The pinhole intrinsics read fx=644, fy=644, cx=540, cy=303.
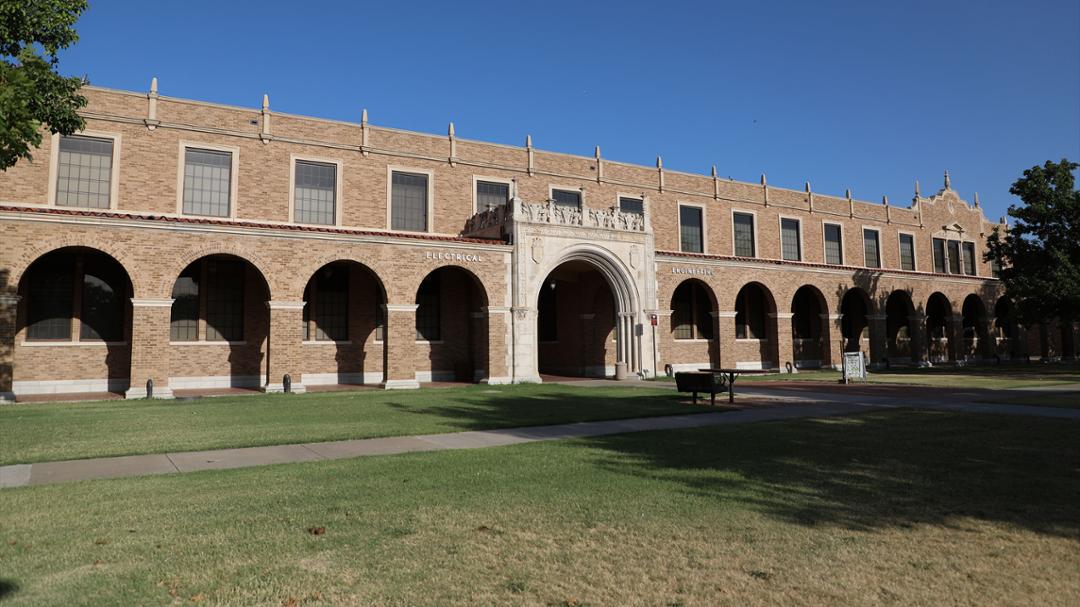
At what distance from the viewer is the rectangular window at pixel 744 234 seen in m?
37.8

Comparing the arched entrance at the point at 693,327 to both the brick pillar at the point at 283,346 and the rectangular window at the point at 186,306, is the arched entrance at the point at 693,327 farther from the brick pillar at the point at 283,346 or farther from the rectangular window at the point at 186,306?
the rectangular window at the point at 186,306

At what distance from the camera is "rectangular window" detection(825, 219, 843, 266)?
1623 inches

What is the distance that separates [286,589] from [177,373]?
2215 centimetres

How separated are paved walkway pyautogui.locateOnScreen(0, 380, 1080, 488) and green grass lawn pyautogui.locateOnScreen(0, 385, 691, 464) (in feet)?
1.83

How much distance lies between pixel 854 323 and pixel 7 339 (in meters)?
41.1

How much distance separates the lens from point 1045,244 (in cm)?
3488

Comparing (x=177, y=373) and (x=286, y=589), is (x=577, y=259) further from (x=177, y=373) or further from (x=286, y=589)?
(x=286, y=589)

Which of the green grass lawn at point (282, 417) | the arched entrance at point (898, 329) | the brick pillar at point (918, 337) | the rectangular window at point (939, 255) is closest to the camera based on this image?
the green grass lawn at point (282, 417)

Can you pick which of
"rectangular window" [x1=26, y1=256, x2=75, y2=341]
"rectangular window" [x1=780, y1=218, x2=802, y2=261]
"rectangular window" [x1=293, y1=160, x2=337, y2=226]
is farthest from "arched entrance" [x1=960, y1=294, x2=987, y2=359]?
"rectangular window" [x1=26, y1=256, x2=75, y2=341]

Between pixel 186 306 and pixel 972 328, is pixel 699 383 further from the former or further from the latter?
pixel 972 328

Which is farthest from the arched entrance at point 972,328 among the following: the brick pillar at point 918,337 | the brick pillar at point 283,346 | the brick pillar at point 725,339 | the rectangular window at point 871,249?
the brick pillar at point 283,346

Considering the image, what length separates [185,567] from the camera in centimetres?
466

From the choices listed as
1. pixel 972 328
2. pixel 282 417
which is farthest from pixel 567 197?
pixel 972 328

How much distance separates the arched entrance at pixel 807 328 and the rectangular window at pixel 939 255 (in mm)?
14563
